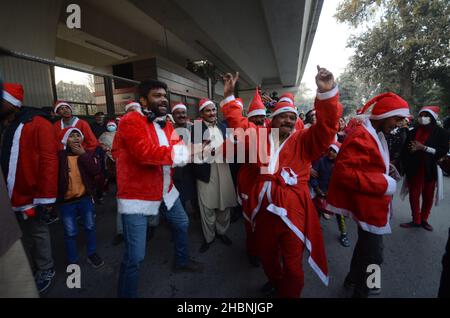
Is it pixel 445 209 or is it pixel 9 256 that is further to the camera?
pixel 445 209

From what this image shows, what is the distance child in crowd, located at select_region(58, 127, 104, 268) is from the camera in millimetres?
2594

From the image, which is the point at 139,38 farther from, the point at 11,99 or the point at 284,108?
the point at 284,108

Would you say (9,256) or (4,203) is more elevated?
(4,203)

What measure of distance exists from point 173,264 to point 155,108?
6.22 feet

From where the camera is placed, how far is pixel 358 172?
6.51 ft

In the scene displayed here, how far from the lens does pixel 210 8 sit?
5.97 m

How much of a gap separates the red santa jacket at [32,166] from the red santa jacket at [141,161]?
980 mm

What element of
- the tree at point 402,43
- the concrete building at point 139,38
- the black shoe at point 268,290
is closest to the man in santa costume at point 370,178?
the black shoe at point 268,290

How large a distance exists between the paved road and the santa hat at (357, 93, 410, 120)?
1724mm

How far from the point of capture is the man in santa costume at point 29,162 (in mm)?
2236

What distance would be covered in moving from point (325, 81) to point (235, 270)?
222 centimetres

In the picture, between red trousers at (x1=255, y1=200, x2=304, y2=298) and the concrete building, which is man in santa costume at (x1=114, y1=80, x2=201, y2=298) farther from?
the concrete building
